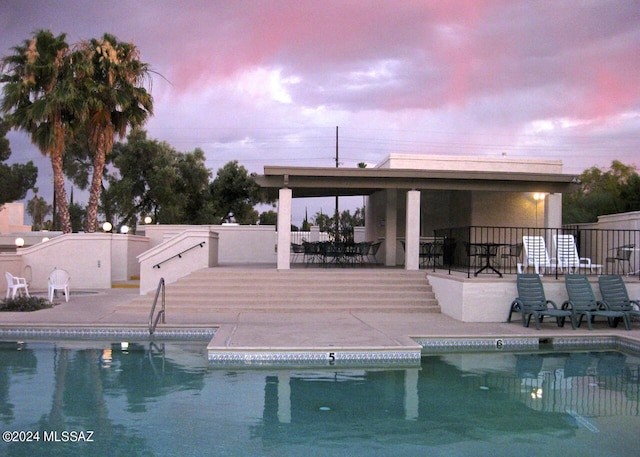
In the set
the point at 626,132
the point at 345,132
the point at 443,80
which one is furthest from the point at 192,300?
the point at 345,132

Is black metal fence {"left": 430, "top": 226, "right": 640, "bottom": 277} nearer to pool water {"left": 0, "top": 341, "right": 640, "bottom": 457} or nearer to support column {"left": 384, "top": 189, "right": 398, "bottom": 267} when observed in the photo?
support column {"left": 384, "top": 189, "right": 398, "bottom": 267}

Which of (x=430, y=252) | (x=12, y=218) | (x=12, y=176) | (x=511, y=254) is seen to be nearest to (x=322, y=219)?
(x=12, y=176)

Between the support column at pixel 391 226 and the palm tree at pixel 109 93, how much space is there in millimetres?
9443

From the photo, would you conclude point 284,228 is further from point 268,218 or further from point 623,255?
point 268,218

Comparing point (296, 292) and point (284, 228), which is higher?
point (284, 228)

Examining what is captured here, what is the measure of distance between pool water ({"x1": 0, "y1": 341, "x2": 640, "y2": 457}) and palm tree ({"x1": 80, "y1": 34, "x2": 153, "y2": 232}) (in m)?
11.7

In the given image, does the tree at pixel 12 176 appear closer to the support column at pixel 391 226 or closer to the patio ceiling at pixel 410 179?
the patio ceiling at pixel 410 179

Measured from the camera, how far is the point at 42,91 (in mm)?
19578

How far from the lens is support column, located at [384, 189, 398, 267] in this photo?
1891 cm

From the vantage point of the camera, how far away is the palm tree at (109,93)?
19.3m

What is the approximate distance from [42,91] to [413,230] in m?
13.6

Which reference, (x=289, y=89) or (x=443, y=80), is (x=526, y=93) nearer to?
(x=443, y=80)

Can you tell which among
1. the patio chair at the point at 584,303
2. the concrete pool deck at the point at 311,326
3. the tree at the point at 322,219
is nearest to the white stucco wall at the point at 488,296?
the concrete pool deck at the point at 311,326

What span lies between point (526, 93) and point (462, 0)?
6612 mm
